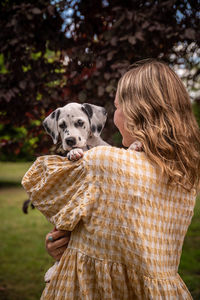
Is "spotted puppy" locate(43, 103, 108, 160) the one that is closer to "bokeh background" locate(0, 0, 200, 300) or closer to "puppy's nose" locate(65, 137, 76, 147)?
"puppy's nose" locate(65, 137, 76, 147)

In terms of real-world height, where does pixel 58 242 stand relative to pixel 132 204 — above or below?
below

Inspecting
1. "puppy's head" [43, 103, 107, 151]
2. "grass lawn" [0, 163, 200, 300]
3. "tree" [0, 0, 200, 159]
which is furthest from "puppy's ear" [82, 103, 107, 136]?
"grass lawn" [0, 163, 200, 300]

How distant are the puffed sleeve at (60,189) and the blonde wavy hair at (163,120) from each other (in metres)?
0.37

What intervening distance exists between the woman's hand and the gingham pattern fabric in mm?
107

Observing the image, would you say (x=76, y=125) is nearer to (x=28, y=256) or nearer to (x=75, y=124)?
(x=75, y=124)

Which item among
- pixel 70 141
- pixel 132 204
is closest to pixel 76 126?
pixel 70 141

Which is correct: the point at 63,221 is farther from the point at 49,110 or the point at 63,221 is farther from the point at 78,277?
the point at 49,110

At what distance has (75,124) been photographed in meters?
1.99

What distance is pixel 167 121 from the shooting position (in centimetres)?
165

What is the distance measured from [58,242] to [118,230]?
0.39m

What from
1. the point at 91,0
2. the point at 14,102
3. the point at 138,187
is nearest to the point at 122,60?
the point at 91,0

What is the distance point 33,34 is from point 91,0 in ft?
1.93

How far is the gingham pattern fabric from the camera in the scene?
1466mm

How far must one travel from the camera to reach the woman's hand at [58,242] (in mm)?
1667
